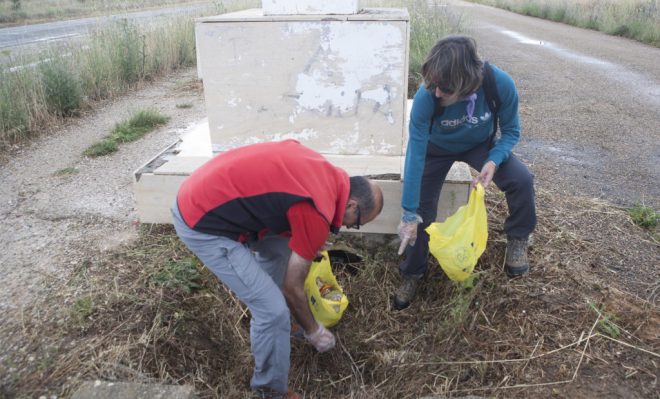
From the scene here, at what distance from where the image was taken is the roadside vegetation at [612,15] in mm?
13008

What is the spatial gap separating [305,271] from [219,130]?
2139mm

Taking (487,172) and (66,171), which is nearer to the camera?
(487,172)

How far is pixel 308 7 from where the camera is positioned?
385 cm

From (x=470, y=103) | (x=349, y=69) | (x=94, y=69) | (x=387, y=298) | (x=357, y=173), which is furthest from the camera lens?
(x=94, y=69)

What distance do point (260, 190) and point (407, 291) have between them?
155cm

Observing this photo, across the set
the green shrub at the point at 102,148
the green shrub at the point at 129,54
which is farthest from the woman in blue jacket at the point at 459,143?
the green shrub at the point at 129,54

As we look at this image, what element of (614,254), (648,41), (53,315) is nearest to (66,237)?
(53,315)

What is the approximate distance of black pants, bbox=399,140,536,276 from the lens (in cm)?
284

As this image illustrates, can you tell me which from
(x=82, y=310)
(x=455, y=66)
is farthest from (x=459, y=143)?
(x=82, y=310)

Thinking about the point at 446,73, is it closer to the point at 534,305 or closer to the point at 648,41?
the point at 534,305

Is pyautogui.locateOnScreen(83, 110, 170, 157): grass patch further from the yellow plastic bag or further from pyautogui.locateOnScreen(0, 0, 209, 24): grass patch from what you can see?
pyautogui.locateOnScreen(0, 0, 209, 24): grass patch

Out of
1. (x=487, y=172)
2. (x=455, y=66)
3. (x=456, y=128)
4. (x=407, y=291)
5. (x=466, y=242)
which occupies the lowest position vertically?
(x=407, y=291)

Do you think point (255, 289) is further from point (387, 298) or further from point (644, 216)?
point (644, 216)

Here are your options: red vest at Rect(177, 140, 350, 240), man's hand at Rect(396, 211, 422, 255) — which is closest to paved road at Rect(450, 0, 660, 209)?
man's hand at Rect(396, 211, 422, 255)
